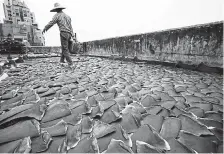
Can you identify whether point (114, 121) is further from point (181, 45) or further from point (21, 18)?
point (21, 18)

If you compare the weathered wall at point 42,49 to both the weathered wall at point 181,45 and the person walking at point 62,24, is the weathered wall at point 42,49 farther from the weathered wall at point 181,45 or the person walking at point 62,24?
the weathered wall at point 181,45

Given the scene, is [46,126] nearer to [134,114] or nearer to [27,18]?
[134,114]

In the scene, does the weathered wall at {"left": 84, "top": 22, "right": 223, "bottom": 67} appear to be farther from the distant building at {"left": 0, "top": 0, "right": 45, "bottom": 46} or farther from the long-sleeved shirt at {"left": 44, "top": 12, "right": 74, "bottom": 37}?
the distant building at {"left": 0, "top": 0, "right": 45, "bottom": 46}

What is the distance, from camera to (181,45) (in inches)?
119

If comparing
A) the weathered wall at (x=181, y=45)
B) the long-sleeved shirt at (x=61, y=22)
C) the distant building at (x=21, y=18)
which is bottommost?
the weathered wall at (x=181, y=45)

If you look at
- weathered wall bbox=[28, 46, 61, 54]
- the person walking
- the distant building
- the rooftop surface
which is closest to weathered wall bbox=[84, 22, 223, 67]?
the rooftop surface

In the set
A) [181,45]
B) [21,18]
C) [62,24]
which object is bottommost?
[181,45]

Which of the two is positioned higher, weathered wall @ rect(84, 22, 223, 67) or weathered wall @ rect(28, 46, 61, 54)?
weathered wall @ rect(28, 46, 61, 54)

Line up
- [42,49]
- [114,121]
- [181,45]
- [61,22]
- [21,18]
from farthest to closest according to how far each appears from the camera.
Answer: [21,18], [42,49], [61,22], [181,45], [114,121]

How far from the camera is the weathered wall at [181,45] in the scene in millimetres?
2404

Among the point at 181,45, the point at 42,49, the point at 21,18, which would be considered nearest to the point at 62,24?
the point at 181,45

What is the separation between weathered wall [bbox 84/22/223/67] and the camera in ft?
7.89

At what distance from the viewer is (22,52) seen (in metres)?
9.11

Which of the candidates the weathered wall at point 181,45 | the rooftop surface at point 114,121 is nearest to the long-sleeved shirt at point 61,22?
the weathered wall at point 181,45
